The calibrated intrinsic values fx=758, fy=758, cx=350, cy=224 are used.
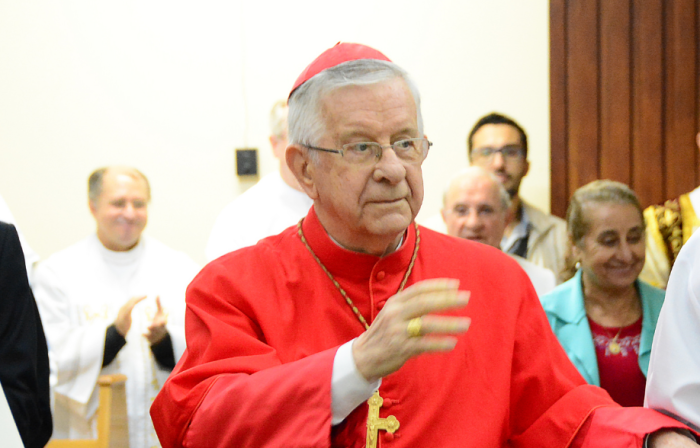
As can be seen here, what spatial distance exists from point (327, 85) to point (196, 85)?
3455 mm

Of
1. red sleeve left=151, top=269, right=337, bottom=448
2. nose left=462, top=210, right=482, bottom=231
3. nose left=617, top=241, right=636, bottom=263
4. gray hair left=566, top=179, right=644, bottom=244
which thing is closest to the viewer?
red sleeve left=151, top=269, right=337, bottom=448

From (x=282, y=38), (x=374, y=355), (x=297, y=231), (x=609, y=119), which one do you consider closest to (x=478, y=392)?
(x=374, y=355)

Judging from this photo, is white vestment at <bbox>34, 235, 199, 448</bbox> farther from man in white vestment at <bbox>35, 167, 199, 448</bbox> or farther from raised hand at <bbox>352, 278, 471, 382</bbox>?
raised hand at <bbox>352, 278, 471, 382</bbox>

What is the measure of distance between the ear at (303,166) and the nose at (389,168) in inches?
7.5

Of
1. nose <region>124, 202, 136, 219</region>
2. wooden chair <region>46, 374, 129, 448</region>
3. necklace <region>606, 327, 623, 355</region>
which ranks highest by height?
nose <region>124, 202, 136, 219</region>

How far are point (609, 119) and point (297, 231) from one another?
320cm

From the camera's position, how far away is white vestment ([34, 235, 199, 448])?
379cm

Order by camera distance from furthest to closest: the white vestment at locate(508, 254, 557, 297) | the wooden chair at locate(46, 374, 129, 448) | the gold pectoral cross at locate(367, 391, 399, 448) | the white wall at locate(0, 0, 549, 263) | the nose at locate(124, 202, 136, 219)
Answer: the white wall at locate(0, 0, 549, 263), the nose at locate(124, 202, 136, 219), the white vestment at locate(508, 254, 557, 297), the wooden chair at locate(46, 374, 129, 448), the gold pectoral cross at locate(367, 391, 399, 448)

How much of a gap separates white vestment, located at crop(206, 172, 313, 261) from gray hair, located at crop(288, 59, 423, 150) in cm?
178

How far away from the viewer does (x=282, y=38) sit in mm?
5047

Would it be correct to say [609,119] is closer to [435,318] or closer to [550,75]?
[550,75]

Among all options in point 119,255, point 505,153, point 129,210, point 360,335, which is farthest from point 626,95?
point 360,335

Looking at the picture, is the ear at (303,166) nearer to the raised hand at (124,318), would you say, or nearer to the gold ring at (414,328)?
the gold ring at (414,328)

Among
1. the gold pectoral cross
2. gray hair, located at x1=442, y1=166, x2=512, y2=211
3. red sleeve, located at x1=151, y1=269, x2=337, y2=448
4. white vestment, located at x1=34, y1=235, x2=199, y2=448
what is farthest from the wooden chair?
the gold pectoral cross
